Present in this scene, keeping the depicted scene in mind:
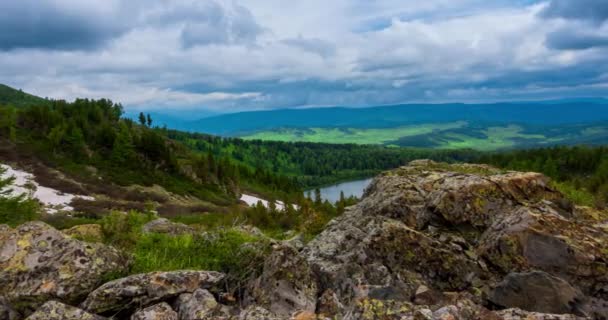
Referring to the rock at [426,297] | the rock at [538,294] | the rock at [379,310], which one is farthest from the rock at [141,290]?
the rock at [538,294]

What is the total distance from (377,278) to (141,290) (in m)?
6.03

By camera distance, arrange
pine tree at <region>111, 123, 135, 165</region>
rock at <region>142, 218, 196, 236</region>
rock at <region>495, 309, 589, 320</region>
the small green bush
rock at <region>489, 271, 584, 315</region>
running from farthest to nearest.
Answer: pine tree at <region>111, 123, 135, 165</region>, the small green bush, rock at <region>142, 218, 196, 236</region>, rock at <region>489, 271, 584, 315</region>, rock at <region>495, 309, 589, 320</region>

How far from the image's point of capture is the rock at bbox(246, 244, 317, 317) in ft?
31.5

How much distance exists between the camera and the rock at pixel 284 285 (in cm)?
961

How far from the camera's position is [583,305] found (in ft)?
28.6

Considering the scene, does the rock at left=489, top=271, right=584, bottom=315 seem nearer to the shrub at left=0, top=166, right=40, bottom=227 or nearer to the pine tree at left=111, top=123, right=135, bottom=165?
the shrub at left=0, top=166, right=40, bottom=227

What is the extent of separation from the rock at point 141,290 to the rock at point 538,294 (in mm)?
7206

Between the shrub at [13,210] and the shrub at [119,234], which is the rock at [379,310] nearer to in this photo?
the shrub at [119,234]

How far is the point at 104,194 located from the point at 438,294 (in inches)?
3235

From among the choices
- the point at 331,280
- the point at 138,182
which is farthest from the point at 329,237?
the point at 138,182

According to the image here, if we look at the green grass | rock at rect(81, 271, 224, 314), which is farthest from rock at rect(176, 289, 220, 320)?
the green grass

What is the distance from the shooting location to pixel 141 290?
9.45m

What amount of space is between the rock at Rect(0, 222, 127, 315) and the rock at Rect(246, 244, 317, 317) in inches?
151

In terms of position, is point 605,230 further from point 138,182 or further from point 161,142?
point 161,142
